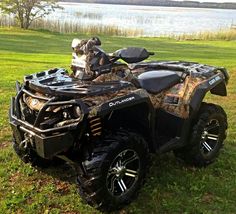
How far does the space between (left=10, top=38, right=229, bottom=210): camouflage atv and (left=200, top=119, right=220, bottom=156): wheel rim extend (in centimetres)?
28

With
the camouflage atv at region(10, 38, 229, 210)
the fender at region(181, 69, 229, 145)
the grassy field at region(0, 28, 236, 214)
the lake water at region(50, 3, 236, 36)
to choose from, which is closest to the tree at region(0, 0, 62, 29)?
the lake water at region(50, 3, 236, 36)

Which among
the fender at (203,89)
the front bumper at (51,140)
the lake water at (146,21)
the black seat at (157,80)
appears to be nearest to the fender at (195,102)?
the fender at (203,89)

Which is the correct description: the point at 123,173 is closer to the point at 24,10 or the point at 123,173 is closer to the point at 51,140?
the point at 51,140

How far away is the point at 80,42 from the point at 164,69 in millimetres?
1374

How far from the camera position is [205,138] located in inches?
213

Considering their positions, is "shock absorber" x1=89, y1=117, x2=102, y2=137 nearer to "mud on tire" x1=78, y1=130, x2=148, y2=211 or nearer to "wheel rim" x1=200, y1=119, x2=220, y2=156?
"mud on tire" x1=78, y1=130, x2=148, y2=211

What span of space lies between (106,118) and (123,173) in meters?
0.59

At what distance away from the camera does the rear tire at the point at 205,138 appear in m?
5.09

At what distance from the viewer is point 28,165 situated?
205 inches

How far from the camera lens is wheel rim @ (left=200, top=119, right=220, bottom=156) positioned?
5.36 m

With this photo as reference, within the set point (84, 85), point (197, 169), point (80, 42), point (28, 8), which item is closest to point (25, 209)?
point (84, 85)

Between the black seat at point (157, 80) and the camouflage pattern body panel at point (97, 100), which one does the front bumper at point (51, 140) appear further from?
the black seat at point (157, 80)

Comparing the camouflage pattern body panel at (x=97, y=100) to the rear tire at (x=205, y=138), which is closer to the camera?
the camouflage pattern body panel at (x=97, y=100)

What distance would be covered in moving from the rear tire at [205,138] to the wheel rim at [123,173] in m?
1.05
